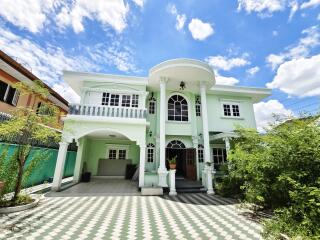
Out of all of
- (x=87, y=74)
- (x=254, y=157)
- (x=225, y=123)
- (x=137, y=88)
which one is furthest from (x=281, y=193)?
(x=87, y=74)

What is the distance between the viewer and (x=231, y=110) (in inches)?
491

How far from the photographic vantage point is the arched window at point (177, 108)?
11750mm

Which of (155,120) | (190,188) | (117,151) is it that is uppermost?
(155,120)

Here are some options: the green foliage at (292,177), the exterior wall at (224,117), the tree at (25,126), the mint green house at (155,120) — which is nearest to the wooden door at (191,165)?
the mint green house at (155,120)

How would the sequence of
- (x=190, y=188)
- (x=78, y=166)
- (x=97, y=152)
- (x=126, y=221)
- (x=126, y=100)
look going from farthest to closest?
(x=97, y=152), (x=126, y=100), (x=78, y=166), (x=190, y=188), (x=126, y=221)

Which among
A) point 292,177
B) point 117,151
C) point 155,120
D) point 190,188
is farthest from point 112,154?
point 292,177

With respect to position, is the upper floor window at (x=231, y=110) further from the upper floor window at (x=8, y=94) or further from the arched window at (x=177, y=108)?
the upper floor window at (x=8, y=94)

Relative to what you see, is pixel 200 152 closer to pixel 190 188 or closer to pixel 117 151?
pixel 190 188

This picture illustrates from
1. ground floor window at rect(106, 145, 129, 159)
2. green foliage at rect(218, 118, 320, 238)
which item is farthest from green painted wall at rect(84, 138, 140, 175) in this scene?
green foliage at rect(218, 118, 320, 238)

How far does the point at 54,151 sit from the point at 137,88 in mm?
6414

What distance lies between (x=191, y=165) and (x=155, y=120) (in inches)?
147

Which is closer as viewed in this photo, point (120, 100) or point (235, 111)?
point (120, 100)

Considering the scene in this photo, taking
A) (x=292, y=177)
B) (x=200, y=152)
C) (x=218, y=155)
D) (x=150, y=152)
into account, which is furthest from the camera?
(x=218, y=155)

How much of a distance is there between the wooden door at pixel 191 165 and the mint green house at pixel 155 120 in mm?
61
